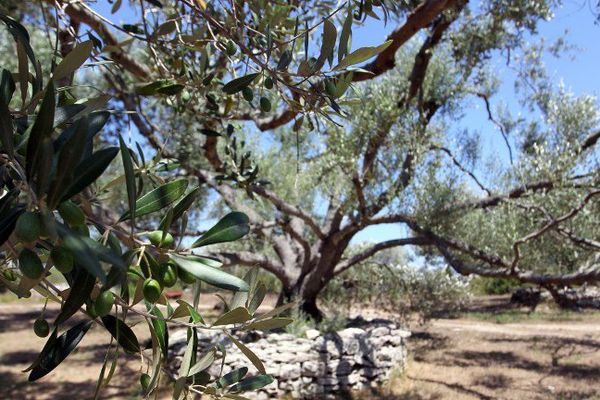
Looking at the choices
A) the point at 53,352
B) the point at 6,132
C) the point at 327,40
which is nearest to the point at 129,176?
the point at 6,132

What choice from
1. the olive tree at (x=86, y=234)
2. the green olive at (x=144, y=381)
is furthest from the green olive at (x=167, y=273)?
the green olive at (x=144, y=381)

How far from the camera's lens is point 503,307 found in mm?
20000

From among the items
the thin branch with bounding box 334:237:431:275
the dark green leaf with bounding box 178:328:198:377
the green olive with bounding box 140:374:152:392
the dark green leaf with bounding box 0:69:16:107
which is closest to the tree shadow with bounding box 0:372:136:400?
the thin branch with bounding box 334:237:431:275

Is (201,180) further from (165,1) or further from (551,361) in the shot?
(551,361)

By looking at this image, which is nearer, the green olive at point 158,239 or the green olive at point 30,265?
the green olive at point 30,265

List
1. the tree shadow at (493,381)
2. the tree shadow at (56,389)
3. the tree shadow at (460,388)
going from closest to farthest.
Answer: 1. the tree shadow at (56,389)
2. the tree shadow at (460,388)
3. the tree shadow at (493,381)

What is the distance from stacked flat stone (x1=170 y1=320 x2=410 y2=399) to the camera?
6.96 m

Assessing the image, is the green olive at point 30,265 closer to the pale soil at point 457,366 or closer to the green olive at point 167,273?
the green olive at point 167,273

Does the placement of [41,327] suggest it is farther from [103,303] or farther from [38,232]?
[38,232]

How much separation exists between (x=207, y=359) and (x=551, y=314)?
1895 cm

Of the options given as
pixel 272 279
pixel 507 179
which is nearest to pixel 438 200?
pixel 507 179

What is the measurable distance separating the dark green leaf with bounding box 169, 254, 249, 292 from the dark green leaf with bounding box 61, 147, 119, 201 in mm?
192

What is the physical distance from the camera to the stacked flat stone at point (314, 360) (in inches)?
274

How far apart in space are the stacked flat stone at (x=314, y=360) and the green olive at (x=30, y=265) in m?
6.35
